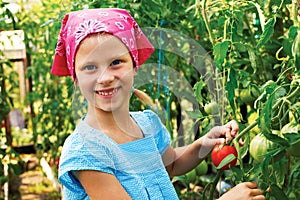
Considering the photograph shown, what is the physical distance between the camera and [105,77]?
139 centimetres

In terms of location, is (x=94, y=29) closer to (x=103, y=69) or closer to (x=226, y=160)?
(x=103, y=69)

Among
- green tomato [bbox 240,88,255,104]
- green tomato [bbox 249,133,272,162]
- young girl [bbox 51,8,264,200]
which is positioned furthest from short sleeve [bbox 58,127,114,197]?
green tomato [bbox 240,88,255,104]

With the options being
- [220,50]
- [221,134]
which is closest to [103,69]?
[220,50]

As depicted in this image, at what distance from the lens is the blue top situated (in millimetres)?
1434

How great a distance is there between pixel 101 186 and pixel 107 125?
0.55 feet

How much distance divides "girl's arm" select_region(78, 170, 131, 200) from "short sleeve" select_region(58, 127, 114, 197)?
0.02 metres

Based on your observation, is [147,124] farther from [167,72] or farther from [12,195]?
[12,195]

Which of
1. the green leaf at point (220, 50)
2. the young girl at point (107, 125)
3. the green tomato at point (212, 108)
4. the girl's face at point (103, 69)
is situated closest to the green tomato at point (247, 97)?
the green tomato at point (212, 108)

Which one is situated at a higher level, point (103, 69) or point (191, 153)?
point (103, 69)

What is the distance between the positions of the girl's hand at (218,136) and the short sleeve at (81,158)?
32 centimetres

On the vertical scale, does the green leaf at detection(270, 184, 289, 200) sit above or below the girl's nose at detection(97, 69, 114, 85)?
below

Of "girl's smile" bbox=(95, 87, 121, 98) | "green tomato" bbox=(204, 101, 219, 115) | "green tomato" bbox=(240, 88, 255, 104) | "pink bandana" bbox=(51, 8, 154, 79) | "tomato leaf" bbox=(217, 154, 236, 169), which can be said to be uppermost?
"pink bandana" bbox=(51, 8, 154, 79)

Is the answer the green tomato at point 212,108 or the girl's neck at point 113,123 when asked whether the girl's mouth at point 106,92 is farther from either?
the green tomato at point 212,108

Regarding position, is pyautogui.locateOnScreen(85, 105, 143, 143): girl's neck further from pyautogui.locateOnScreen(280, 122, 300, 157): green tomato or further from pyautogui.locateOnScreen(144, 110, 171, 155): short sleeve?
pyautogui.locateOnScreen(280, 122, 300, 157): green tomato
